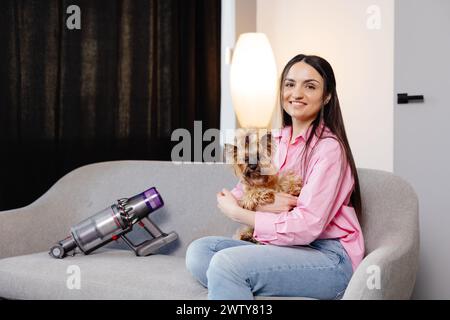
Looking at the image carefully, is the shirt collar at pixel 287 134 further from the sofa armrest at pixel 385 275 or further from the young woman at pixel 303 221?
the sofa armrest at pixel 385 275

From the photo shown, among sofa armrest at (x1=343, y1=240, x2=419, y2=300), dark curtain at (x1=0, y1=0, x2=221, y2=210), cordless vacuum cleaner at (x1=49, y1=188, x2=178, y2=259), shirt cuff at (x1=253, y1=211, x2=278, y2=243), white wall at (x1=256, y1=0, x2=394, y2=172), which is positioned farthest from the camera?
white wall at (x1=256, y1=0, x2=394, y2=172)

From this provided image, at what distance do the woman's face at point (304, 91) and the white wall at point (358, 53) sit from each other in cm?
177

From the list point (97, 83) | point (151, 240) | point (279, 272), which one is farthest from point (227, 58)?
point (279, 272)

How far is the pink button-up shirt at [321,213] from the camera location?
1.79 metres

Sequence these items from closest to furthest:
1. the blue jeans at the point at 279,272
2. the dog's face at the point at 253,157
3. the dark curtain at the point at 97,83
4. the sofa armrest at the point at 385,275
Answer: the sofa armrest at the point at 385,275, the blue jeans at the point at 279,272, the dog's face at the point at 253,157, the dark curtain at the point at 97,83

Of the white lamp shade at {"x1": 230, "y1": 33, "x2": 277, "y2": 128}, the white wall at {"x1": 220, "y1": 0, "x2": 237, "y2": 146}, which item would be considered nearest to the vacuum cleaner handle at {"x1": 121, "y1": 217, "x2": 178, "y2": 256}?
the white lamp shade at {"x1": 230, "y1": 33, "x2": 277, "y2": 128}

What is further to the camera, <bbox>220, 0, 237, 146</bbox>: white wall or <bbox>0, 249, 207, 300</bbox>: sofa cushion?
<bbox>220, 0, 237, 146</bbox>: white wall

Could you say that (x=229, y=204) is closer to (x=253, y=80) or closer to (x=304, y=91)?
(x=304, y=91)

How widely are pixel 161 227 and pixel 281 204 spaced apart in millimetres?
736

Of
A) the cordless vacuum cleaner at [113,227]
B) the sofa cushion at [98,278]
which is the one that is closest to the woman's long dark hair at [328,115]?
the sofa cushion at [98,278]

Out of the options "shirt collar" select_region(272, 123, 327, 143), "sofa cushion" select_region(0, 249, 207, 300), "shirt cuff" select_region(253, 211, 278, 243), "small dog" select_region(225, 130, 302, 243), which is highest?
"shirt collar" select_region(272, 123, 327, 143)

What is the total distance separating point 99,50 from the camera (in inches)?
128

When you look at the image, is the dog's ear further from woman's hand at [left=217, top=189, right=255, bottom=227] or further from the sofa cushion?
the sofa cushion

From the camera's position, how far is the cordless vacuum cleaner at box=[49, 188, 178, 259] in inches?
92.0
